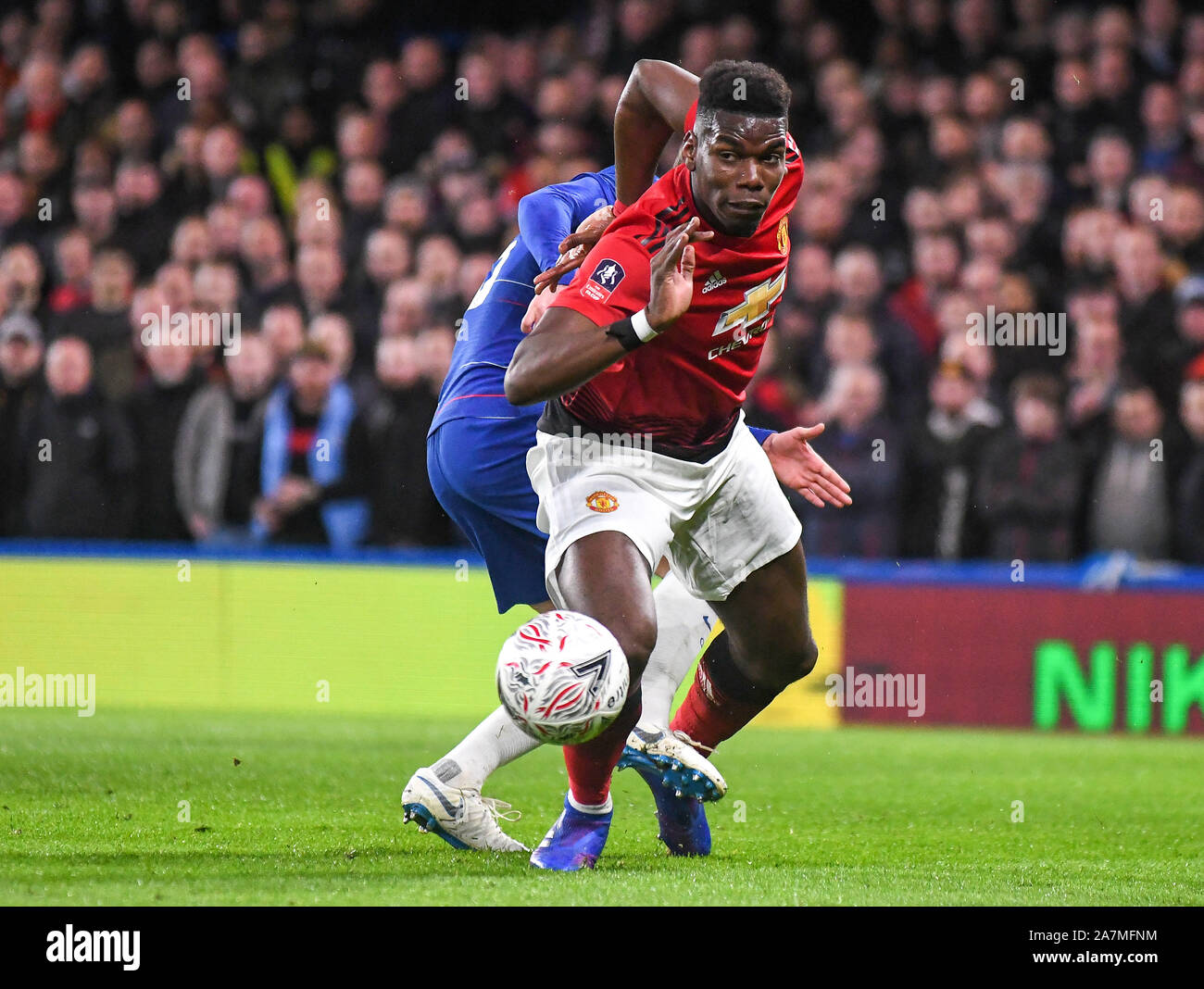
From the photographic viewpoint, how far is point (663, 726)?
231 inches

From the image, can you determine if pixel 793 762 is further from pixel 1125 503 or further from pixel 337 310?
pixel 337 310

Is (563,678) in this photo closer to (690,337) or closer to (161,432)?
(690,337)

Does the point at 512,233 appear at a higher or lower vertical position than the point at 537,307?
higher

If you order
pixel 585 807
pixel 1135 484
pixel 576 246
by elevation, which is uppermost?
pixel 576 246

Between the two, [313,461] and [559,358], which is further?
[313,461]

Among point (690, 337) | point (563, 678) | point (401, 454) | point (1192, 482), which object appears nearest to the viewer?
point (563, 678)

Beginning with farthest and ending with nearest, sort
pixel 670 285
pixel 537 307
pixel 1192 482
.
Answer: pixel 1192 482 → pixel 537 307 → pixel 670 285

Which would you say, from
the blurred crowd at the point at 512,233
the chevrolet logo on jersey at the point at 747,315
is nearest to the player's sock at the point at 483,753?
the chevrolet logo on jersey at the point at 747,315

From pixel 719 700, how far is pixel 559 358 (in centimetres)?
153

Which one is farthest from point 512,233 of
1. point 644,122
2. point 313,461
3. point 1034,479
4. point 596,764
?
point 596,764

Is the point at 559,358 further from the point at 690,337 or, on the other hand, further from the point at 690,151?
the point at 690,151

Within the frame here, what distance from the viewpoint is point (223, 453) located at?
1144 cm

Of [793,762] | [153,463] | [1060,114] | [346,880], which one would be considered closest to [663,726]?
[346,880]

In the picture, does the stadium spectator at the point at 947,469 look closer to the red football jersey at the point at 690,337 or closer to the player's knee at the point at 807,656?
the player's knee at the point at 807,656
